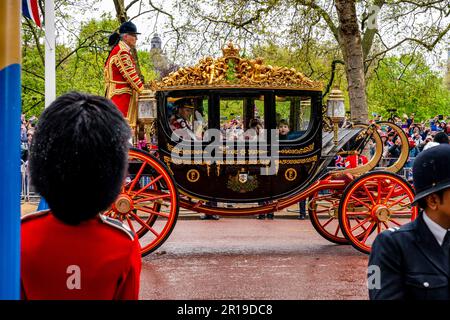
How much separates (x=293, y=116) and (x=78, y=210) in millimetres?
5920

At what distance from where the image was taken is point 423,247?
2.31m

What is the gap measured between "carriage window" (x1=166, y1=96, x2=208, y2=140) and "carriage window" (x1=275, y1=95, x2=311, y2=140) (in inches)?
33.8

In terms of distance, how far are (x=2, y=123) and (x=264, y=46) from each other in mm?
15296

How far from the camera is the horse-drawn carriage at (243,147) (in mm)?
7344

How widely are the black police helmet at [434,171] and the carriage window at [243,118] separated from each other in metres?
5.06

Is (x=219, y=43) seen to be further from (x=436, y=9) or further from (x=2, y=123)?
(x=2, y=123)

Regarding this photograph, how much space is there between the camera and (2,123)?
1991mm

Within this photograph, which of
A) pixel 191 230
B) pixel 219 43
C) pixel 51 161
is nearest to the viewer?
pixel 51 161

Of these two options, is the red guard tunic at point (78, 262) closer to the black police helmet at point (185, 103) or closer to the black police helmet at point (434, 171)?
the black police helmet at point (434, 171)

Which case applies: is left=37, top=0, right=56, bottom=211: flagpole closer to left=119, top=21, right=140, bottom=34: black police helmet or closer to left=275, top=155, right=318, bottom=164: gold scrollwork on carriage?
left=119, top=21, right=140, bottom=34: black police helmet

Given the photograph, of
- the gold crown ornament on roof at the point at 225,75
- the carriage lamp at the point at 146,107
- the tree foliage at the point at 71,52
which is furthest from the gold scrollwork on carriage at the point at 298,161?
the tree foliage at the point at 71,52

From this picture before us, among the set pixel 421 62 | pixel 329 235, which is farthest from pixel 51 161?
pixel 421 62

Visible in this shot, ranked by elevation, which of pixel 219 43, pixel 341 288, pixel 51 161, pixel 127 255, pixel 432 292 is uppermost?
pixel 219 43

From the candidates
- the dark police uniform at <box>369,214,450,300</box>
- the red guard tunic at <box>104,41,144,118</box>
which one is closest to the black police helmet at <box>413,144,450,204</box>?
the dark police uniform at <box>369,214,450,300</box>
